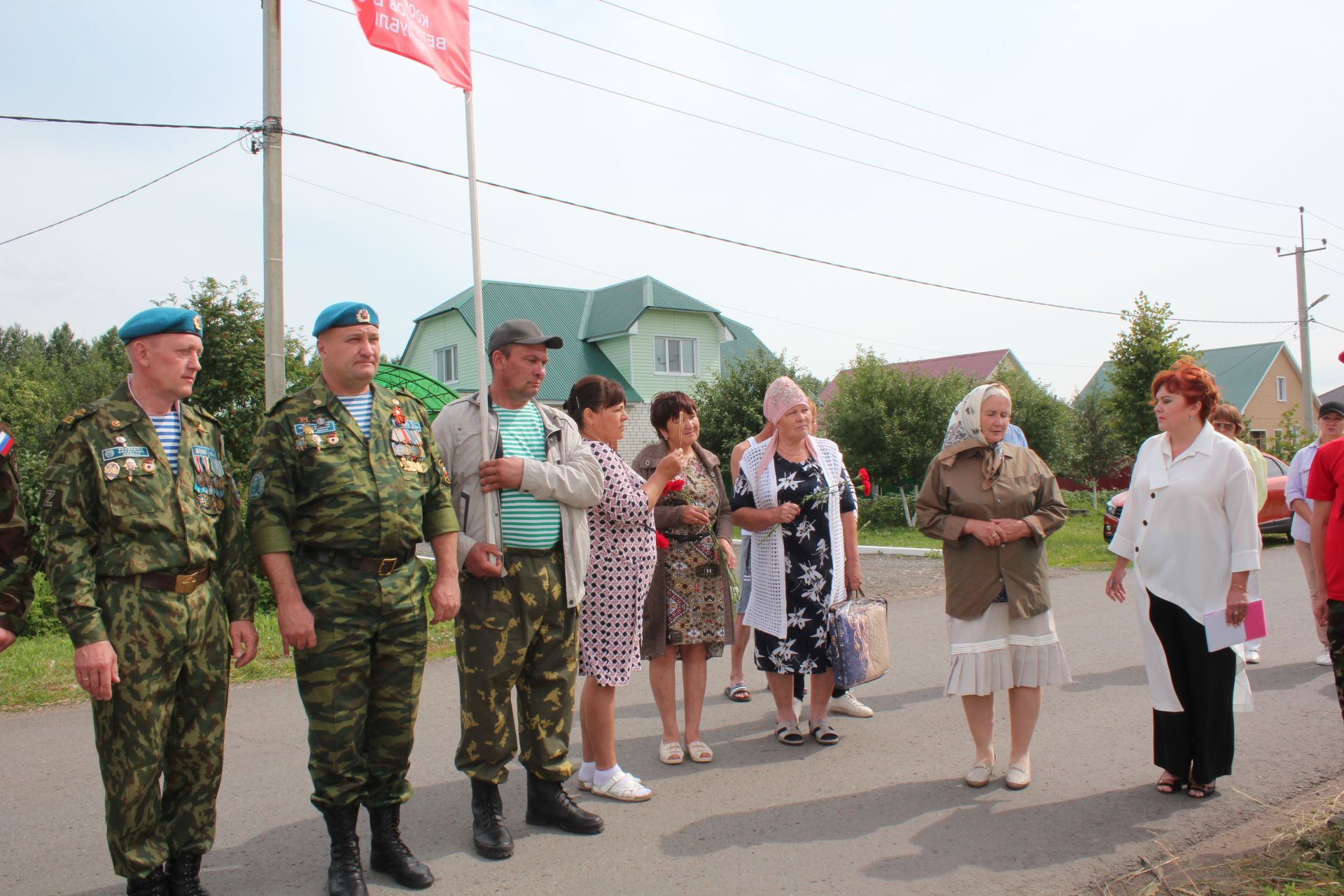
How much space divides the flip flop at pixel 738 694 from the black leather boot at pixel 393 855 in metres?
3.03

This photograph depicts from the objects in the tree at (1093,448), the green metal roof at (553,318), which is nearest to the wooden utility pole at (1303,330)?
the tree at (1093,448)

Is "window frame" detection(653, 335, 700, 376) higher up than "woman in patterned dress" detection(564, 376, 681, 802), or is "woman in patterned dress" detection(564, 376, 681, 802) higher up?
"window frame" detection(653, 335, 700, 376)

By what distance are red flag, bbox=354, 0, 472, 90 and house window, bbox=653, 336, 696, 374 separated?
26398mm

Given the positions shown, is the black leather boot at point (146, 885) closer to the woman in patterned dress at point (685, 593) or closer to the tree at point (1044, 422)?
the woman in patterned dress at point (685, 593)

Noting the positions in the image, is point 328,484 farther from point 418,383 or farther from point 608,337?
point 608,337

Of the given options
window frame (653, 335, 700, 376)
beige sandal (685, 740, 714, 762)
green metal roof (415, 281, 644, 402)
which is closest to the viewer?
beige sandal (685, 740, 714, 762)

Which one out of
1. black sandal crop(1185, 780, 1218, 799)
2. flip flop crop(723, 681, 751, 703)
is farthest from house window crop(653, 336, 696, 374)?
black sandal crop(1185, 780, 1218, 799)

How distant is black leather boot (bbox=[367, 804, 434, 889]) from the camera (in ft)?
11.5

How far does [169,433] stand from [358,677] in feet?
3.64

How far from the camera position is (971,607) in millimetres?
4602

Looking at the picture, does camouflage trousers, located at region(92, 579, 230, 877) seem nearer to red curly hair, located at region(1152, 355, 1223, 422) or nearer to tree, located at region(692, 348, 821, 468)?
red curly hair, located at region(1152, 355, 1223, 422)

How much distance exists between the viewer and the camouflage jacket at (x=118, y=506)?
300cm

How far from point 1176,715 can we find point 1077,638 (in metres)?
3.92

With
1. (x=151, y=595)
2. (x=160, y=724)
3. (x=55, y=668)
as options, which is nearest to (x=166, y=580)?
(x=151, y=595)
